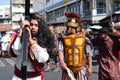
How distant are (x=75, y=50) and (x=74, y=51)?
0.02m

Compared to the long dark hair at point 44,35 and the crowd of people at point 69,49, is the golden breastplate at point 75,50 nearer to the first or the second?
the crowd of people at point 69,49

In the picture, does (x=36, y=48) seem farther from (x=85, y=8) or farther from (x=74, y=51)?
(x=85, y=8)

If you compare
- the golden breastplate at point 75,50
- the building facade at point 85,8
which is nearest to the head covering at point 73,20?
the golden breastplate at point 75,50

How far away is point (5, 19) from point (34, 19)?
135 meters

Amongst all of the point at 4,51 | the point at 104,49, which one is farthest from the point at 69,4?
the point at 104,49

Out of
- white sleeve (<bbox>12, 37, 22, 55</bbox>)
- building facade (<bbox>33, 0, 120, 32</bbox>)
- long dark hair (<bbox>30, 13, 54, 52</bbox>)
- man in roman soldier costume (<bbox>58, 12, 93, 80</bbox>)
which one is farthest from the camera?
building facade (<bbox>33, 0, 120, 32</bbox>)

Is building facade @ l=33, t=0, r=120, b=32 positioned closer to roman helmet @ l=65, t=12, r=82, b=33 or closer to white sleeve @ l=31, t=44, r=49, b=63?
roman helmet @ l=65, t=12, r=82, b=33

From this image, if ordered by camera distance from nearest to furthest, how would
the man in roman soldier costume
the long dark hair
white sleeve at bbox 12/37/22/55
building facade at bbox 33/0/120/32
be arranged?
white sleeve at bbox 12/37/22/55 → the long dark hair → the man in roman soldier costume → building facade at bbox 33/0/120/32

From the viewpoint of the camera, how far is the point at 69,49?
21.8 feet

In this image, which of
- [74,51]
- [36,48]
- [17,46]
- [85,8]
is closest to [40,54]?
[36,48]

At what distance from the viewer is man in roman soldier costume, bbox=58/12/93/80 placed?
21.5 feet

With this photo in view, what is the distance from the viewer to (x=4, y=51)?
28547 millimetres

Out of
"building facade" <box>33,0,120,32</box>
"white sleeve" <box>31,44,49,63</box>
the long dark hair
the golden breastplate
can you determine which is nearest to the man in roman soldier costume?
the golden breastplate

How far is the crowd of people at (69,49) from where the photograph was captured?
4.56 metres
